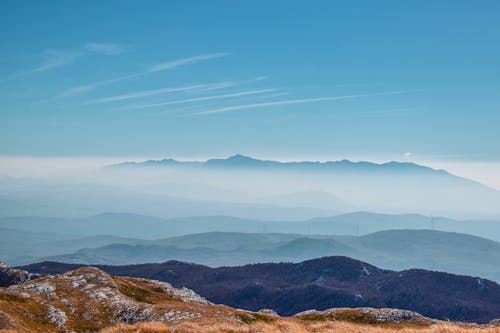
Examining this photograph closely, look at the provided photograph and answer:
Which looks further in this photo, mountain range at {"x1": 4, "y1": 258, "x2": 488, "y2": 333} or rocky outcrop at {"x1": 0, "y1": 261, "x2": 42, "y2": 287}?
rocky outcrop at {"x1": 0, "y1": 261, "x2": 42, "y2": 287}

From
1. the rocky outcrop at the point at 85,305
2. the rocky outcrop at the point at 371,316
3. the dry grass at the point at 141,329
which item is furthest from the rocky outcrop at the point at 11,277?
the dry grass at the point at 141,329

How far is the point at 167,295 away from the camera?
2243 inches

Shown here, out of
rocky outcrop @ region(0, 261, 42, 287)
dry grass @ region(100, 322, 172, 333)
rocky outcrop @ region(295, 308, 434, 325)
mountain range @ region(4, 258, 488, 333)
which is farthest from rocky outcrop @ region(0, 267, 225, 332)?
rocky outcrop @ region(0, 261, 42, 287)

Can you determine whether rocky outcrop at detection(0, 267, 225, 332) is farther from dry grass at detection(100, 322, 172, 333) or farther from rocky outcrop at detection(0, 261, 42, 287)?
rocky outcrop at detection(0, 261, 42, 287)

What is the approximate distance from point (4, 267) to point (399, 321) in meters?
56.1

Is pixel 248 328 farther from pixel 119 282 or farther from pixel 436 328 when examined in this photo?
pixel 119 282

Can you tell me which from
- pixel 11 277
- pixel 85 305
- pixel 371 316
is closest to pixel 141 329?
pixel 85 305

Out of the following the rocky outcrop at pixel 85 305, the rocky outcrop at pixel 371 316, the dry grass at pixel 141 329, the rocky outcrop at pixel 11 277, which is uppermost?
the dry grass at pixel 141 329

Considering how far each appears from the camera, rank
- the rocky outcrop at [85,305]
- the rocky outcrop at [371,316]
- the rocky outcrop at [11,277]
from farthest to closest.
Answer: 1. the rocky outcrop at [11,277]
2. the rocky outcrop at [371,316]
3. the rocky outcrop at [85,305]

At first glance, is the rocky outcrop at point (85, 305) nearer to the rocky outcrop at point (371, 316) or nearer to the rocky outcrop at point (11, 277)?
the rocky outcrop at point (371, 316)


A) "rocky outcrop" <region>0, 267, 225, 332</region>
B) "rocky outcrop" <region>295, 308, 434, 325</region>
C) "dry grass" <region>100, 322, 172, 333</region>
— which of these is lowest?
"rocky outcrop" <region>295, 308, 434, 325</region>

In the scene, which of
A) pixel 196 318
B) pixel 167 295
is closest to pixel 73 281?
pixel 167 295

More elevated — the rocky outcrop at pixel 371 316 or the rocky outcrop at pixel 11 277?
the rocky outcrop at pixel 371 316

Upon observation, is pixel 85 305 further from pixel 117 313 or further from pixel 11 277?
pixel 11 277
